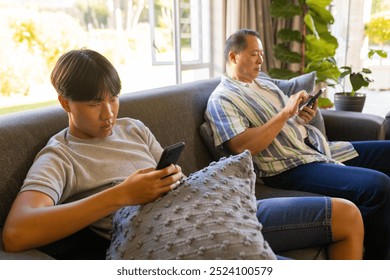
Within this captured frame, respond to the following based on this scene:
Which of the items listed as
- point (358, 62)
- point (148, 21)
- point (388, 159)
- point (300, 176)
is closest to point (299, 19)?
point (358, 62)

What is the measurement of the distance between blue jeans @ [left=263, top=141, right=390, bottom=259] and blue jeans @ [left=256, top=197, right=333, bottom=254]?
349 mm

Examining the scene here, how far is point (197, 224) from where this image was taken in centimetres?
74

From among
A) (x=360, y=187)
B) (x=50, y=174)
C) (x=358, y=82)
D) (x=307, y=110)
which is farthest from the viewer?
(x=358, y=82)

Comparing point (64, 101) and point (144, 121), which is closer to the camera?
point (64, 101)

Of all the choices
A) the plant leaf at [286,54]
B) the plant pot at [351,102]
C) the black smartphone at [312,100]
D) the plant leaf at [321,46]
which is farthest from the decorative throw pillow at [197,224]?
the plant leaf at [286,54]

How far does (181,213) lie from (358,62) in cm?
350

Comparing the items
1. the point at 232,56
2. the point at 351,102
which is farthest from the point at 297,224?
the point at 351,102

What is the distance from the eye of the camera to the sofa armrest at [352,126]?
1.86 meters

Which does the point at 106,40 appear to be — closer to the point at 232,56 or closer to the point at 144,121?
the point at 232,56

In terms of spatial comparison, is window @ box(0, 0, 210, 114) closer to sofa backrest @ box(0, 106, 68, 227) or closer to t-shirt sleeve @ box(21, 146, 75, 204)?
sofa backrest @ box(0, 106, 68, 227)

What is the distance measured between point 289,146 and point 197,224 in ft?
3.07

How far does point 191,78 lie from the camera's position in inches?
135

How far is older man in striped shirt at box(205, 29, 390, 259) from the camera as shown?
1.33 metres
